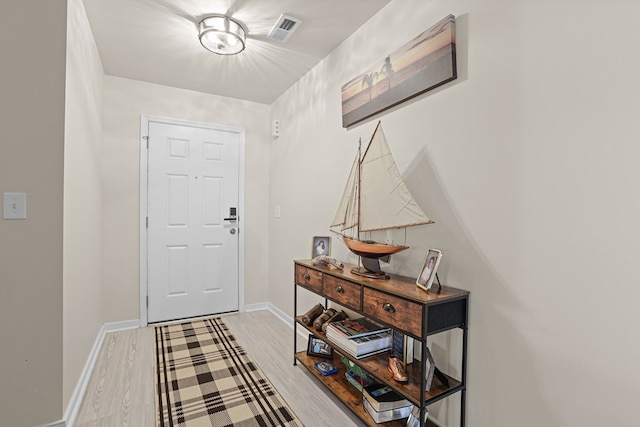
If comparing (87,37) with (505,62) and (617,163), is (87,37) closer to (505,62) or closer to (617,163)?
(505,62)

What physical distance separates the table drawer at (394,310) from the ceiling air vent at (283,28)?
1832mm

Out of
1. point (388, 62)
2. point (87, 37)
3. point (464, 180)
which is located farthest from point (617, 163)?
point (87, 37)

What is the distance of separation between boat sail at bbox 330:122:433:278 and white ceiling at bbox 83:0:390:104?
0.99m

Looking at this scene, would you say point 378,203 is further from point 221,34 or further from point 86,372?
point 86,372

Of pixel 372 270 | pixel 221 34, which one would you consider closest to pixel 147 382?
pixel 372 270

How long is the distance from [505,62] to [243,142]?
2.84 meters

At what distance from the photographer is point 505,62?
53.3 inches

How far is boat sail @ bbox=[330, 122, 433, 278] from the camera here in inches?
63.7

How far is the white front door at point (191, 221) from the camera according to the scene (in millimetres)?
3262

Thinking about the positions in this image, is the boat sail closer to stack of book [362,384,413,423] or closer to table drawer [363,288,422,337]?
table drawer [363,288,422,337]

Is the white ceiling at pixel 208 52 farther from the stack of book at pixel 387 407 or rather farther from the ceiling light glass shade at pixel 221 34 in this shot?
the stack of book at pixel 387 407

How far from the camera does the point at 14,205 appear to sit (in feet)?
5.13

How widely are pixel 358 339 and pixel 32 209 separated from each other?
182 centimetres

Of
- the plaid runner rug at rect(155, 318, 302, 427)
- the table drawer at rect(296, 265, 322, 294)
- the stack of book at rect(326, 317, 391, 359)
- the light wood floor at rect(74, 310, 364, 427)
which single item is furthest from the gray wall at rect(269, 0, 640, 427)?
the plaid runner rug at rect(155, 318, 302, 427)
